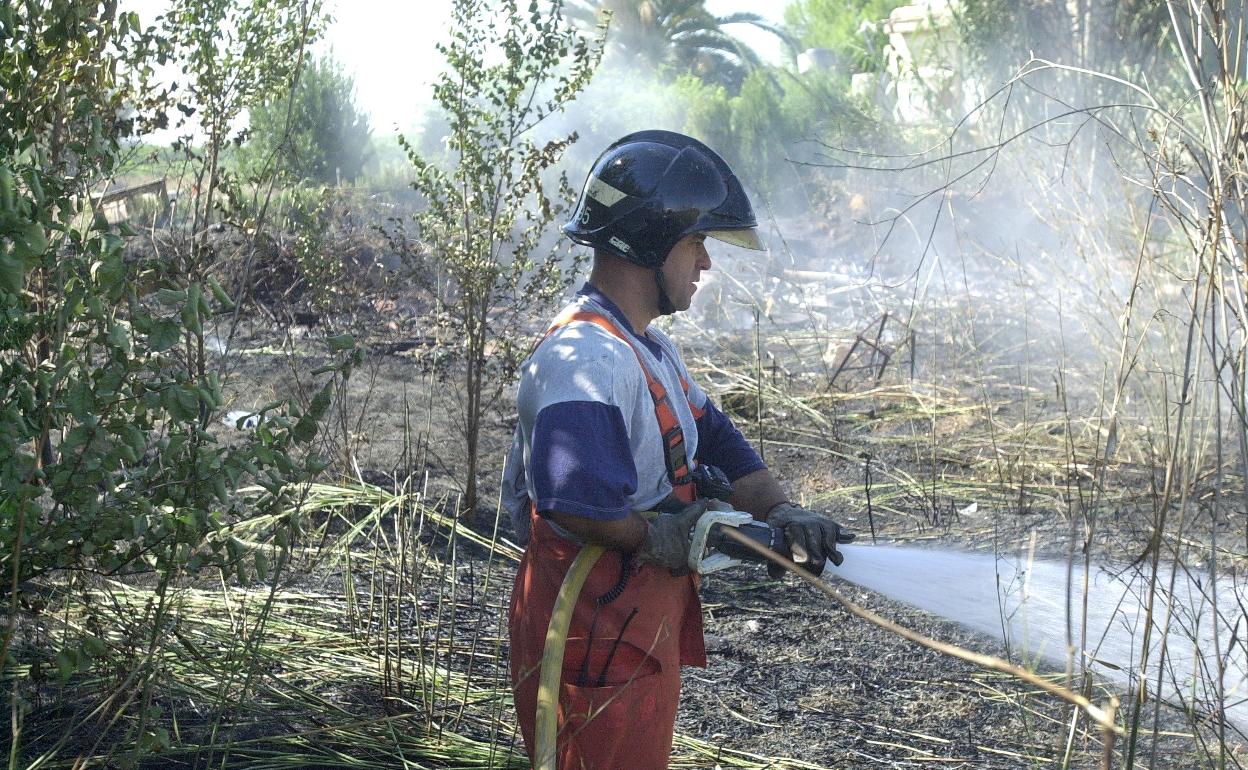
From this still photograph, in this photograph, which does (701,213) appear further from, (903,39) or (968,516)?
(903,39)

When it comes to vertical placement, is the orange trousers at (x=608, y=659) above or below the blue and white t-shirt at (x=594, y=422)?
below

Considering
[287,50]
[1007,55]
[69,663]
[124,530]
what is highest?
[1007,55]

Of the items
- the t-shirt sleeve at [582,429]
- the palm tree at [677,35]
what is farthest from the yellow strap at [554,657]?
the palm tree at [677,35]

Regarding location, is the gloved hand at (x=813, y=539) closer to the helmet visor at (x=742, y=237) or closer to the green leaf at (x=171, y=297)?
the helmet visor at (x=742, y=237)

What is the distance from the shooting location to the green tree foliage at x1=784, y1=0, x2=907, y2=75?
101ft

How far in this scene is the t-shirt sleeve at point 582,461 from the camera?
2152 millimetres

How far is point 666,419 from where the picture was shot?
2395mm

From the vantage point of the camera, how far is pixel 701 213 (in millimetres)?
2557

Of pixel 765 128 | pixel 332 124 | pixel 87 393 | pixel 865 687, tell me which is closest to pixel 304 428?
pixel 87 393

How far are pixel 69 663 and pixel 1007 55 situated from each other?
58.9 feet

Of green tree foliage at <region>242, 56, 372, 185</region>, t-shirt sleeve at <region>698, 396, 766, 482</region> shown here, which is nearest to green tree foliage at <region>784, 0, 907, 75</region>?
green tree foliage at <region>242, 56, 372, 185</region>

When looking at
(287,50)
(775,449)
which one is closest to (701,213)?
(287,50)

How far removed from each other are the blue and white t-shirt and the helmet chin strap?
0.26 ft

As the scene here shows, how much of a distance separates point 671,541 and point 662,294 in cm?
57
